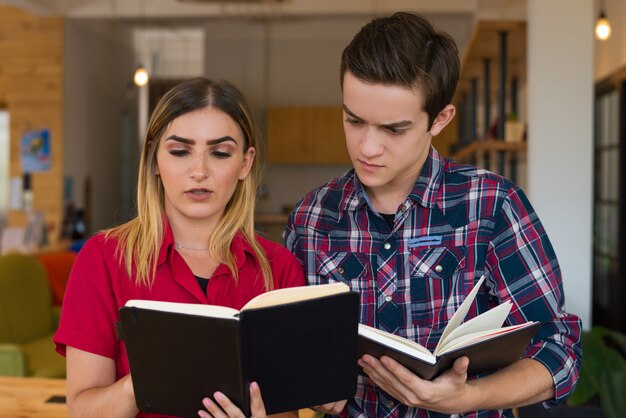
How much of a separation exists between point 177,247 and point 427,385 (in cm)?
61

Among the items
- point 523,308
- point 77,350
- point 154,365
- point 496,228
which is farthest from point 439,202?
point 77,350

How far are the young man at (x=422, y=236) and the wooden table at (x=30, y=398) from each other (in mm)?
1314

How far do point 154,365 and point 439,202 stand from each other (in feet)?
2.11

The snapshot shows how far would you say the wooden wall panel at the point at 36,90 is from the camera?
9023 millimetres

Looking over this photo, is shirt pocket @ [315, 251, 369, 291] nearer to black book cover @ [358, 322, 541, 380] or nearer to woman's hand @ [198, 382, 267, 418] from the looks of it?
black book cover @ [358, 322, 541, 380]

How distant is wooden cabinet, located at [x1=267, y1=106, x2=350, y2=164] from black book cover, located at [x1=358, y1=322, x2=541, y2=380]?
9.19 m

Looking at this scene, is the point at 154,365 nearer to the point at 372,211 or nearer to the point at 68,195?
the point at 372,211

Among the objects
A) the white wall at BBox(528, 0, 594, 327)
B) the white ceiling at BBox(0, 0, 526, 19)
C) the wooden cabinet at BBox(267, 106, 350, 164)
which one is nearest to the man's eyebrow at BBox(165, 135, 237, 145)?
the white wall at BBox(528, 0, 594, 327)

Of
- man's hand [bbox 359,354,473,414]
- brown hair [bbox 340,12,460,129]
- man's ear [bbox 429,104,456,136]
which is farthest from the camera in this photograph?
man's ear [bbox 429,104,456,136]

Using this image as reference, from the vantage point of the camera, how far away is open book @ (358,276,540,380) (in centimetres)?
133

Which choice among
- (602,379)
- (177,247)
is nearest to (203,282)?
(177,247)

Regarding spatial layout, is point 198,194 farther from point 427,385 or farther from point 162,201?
point 427,385

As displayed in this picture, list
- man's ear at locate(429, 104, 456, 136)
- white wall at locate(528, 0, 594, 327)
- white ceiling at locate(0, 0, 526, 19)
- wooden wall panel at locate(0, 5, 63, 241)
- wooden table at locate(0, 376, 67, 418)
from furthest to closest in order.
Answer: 1. wooden wall panel at locate(0, 5, 63, 241)
2. white ceiling at locate(0, 0, 526, 19)
3. white wall at locate(528, 0, 594, 327)
4. wooden table at locate(0, 376, 67, 418)
5. man's ear at locate(429, 104, 456, 136)

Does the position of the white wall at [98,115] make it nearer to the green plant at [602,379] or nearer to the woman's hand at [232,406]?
the green plant at [602,379]
